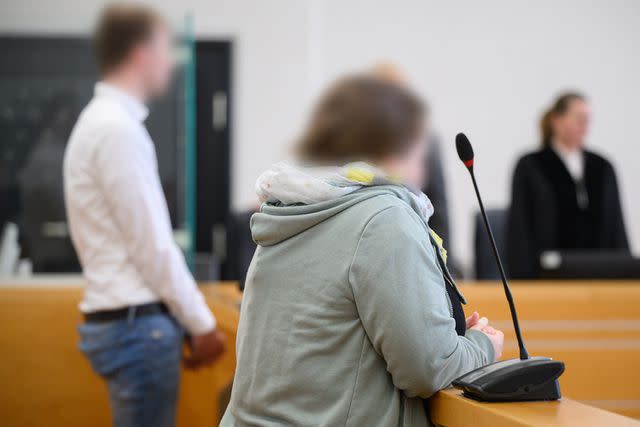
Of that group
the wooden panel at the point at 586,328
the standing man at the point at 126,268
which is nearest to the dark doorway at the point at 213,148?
the wooden panel at the point at 586,328

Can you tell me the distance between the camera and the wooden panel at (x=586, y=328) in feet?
10.2

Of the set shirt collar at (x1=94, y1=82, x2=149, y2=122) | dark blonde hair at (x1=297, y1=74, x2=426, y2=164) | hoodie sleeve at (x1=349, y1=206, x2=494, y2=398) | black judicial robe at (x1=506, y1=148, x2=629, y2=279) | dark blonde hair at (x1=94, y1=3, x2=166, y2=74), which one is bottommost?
black judicial robe at (x1=506, y1=148, x2=629, y2=279)

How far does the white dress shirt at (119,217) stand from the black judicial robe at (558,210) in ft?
7.11

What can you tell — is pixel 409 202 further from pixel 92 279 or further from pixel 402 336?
pixel 92 279

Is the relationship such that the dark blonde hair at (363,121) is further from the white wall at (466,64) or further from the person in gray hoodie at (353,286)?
the white wall at (466,64)

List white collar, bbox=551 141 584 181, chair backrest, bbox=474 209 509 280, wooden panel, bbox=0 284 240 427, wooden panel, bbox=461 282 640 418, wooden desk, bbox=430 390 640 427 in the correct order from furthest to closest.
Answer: chair backrest, bbox=474 209 509 280 < white collar, bbox=551 141 584 181 < wooden panel, bbox=0 284 240 427 < wooden panel, bbox=461 282 640 418 < wooden desk, bbox=430 390 640 427

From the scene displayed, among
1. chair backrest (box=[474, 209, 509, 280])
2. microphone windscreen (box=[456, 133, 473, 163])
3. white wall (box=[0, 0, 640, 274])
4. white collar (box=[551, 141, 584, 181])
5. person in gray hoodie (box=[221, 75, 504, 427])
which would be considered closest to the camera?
person in gray hoodie (box=[221, 75, 504, 427])

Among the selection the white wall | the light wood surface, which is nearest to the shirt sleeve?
the light wood surface

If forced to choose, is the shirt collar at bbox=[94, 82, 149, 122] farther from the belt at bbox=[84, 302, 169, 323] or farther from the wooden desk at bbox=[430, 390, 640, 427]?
the wooden desk at bbox=[430, 390, 640, 427]

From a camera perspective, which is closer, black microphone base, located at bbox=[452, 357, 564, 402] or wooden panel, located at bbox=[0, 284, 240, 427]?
black microphone base, located at bbox=[452, 357, 564, 402]

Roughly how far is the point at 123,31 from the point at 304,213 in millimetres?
1203

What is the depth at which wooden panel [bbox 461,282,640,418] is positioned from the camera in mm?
3094

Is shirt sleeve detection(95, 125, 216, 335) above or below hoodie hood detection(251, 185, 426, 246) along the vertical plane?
below

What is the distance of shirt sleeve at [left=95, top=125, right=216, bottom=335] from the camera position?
2.26 m
